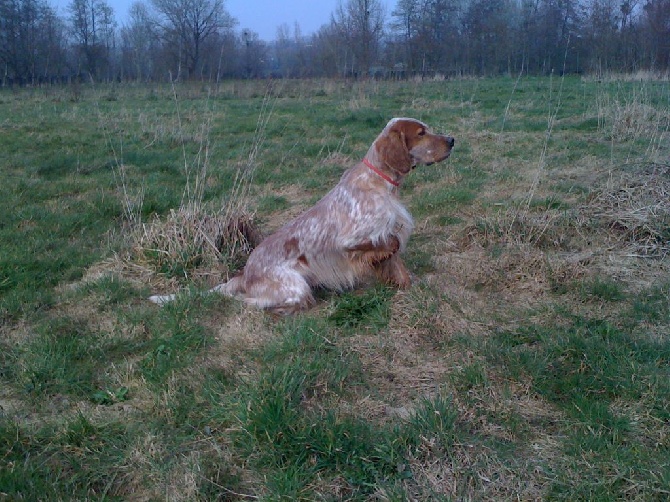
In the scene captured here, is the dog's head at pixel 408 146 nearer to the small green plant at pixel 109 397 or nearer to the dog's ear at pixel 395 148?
the dog's ear at pixel 395 148

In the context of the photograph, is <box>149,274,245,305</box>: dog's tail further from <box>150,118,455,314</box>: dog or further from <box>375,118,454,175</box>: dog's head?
<box>375,118,454,175</box>: dog's head

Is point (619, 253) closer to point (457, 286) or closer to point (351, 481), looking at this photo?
point (457, 286)

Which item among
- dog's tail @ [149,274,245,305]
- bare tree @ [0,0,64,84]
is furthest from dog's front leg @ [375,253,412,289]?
bare tree @ [0,0,64,84]

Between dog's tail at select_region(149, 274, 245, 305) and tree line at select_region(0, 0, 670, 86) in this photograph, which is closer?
dog's tail at select_region(149, 274, 245, 305)

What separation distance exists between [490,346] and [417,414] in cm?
76

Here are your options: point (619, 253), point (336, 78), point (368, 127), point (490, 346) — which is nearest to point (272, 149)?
point (368, 127)

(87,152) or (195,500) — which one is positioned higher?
(87,152)

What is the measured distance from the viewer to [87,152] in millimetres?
8742

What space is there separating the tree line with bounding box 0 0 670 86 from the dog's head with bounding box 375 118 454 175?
1392 cm

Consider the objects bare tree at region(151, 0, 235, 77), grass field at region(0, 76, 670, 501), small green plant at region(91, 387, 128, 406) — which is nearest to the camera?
grass field at region(0, 76, 670, 501)

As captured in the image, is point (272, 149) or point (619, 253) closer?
point (619, 253)

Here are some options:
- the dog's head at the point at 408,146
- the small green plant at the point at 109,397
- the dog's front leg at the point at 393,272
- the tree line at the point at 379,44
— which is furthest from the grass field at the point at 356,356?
the tree line at the point at 379,44

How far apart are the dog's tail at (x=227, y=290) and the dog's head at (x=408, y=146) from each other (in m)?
1.28

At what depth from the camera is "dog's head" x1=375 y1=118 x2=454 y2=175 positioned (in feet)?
13.5
